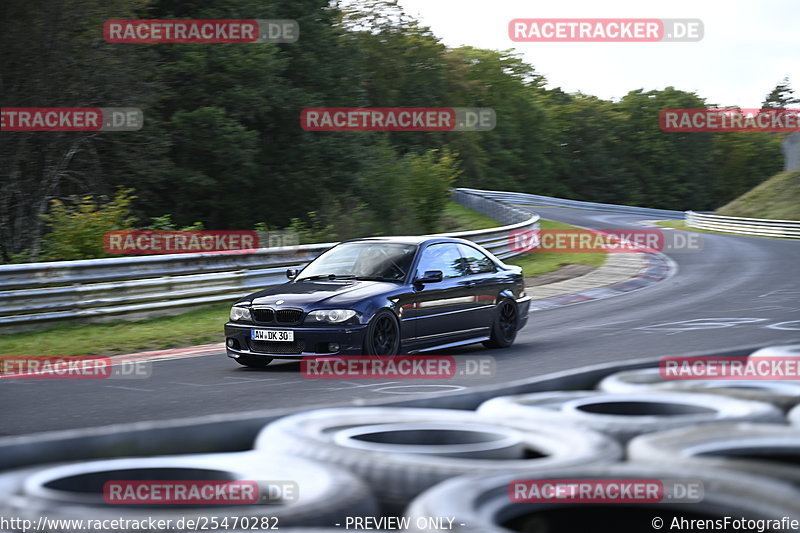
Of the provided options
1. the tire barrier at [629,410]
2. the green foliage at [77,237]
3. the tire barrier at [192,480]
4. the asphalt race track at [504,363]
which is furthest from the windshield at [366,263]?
the tire barrier at [192,480]

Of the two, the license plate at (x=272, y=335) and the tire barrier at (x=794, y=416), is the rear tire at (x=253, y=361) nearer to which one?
the license plate at (x=272, y=335)

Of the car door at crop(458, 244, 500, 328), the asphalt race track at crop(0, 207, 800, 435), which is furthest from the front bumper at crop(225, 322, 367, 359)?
the car door at crop(458, 244, 500, 328)

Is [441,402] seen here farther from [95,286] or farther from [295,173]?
[295,173]

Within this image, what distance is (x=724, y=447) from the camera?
154 inches

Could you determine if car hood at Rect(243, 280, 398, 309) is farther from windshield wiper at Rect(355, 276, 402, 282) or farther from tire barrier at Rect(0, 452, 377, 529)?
tire barrier at Rect(0, 452, 377, 529)

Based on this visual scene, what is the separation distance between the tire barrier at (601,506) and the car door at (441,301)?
7903 mm

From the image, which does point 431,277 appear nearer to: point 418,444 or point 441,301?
point 441,301

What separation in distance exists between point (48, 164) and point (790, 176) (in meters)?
52.2

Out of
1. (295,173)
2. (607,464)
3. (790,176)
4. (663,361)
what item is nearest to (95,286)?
(663,361)

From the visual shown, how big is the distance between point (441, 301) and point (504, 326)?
1.41 metres

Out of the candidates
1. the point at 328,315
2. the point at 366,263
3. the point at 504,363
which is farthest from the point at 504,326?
the point at 328,315

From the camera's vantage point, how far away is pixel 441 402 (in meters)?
5.03

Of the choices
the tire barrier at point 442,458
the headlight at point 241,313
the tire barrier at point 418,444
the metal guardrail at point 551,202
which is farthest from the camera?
the metal guardrail at point 551,202

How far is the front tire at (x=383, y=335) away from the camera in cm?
1064
